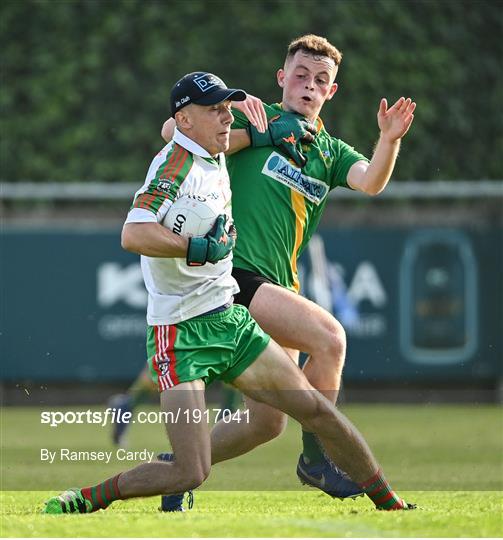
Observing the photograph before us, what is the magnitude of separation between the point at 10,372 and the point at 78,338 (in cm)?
82

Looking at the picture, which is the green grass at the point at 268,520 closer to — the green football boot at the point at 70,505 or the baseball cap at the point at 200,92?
the green football boot at the point at 70,505

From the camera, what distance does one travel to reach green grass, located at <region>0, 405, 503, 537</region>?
6.35 meters

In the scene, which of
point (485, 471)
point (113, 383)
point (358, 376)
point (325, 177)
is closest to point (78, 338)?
point (113, 383)

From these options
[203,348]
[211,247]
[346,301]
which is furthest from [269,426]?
[346,301]

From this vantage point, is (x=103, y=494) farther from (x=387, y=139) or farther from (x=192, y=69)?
(x=192, y=69)

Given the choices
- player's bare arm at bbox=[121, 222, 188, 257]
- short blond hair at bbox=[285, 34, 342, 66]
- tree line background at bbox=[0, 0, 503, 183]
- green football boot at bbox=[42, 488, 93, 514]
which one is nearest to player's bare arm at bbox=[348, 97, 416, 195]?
short blond hair at bbox=[285, 34, 342, 66]

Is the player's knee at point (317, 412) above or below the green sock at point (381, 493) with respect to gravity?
above

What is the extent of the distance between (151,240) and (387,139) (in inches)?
60.4

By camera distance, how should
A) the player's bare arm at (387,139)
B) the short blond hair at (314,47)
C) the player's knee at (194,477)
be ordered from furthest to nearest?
the short blond hair at (314,47) → the player's bare arm at (387,139) → the player's knee at (194,477)

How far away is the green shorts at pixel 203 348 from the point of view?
6.73 m

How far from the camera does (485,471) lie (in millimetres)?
10383

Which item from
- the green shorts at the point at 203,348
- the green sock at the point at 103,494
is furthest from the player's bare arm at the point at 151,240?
the green sock at the point at 103,494

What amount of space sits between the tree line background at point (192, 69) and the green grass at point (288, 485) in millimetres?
3586

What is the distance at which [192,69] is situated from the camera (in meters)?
18.2
